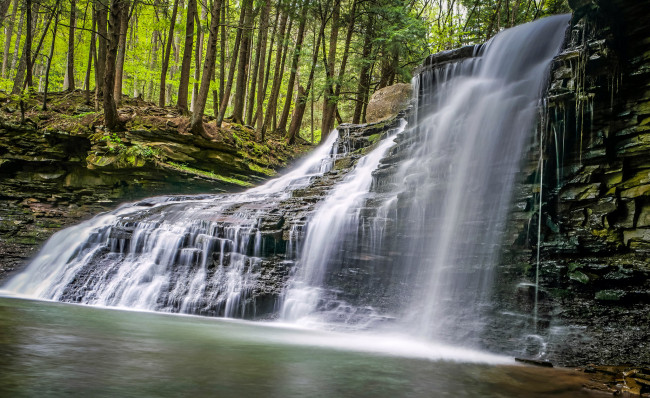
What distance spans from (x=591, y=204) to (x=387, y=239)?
12.1ft

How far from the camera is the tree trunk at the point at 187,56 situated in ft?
48.5

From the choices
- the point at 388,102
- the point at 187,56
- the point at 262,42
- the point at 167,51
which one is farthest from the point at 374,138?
the point at 167,51

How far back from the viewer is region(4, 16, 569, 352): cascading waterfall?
25.5ft

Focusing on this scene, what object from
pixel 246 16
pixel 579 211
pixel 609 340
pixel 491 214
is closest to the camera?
pixel 609 340

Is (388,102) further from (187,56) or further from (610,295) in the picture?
(610,295)

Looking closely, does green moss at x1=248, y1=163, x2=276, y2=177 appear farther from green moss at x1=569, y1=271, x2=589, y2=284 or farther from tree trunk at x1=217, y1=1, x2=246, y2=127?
green moss at x1=569, y1=271, x2=589, y2=284

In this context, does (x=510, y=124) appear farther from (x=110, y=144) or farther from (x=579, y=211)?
(x=110, y=144)

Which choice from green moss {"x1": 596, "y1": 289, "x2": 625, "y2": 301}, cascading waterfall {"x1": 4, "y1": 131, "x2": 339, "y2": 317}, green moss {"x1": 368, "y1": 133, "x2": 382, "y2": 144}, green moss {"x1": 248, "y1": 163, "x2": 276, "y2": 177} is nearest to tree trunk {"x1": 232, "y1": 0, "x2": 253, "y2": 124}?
green moss {"x1": 248, "y1": 163, "x2": 276, "y2": 177}

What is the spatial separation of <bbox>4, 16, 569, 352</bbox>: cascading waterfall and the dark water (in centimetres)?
162

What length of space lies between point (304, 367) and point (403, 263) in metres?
4.53

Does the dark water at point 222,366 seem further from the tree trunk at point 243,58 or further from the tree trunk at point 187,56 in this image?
the tree trunk at point 243,58

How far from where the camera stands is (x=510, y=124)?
8227 millimetres

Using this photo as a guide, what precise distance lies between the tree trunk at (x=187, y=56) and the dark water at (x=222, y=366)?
1077 cm

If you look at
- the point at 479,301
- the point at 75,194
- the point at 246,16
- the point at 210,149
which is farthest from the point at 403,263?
the point at 246,16
